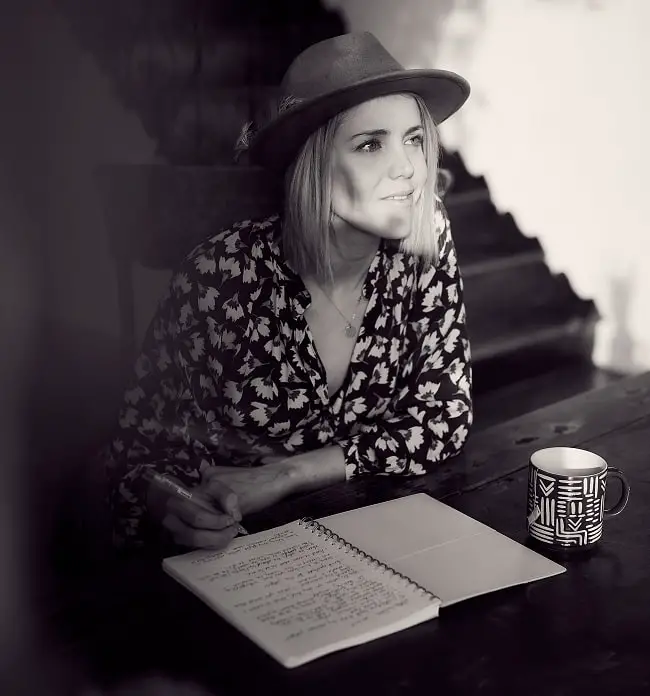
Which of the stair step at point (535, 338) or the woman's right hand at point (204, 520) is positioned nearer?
the woman's right hand at point (204, 520)

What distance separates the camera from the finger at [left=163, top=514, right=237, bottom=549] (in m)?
0.92

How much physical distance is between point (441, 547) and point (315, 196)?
573mm

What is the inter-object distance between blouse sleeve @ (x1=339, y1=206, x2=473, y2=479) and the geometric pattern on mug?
0.27 metres

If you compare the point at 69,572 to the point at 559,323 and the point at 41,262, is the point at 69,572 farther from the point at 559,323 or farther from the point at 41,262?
the point at 559,323

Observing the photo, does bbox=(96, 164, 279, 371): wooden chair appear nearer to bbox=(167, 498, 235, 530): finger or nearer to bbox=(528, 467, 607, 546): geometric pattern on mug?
bbox=(167, 498, 235, 530): finger

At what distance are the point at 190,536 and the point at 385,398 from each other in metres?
0.58

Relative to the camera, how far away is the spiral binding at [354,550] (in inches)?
33.7

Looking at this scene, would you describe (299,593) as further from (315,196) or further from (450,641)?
(315,196)

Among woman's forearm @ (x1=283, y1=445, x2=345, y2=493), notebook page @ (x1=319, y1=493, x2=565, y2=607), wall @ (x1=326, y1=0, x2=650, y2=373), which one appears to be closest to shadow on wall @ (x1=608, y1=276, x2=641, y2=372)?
wall @ (x1=326, y1=0, x2=650, y2=373)

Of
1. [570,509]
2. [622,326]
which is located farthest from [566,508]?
[622,326]

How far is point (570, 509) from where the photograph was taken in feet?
3.10

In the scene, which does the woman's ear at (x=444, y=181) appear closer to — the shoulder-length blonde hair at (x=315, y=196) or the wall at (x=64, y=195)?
the shoulder-length blonde hair at (x=315, y=196)

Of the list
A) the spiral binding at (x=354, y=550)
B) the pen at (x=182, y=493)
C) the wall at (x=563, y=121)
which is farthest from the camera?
the wall at (x=563, y=121)

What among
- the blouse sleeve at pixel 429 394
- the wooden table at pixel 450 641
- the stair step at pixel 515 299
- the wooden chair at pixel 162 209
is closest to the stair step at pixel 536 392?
the stair step at pixel 515 299
